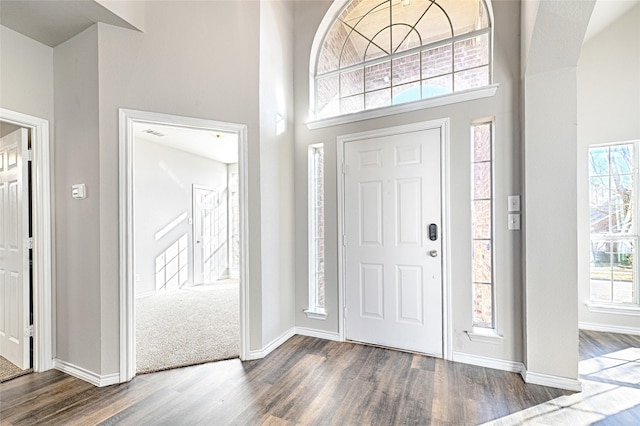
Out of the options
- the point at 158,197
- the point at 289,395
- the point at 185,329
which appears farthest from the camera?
the point at 158,197

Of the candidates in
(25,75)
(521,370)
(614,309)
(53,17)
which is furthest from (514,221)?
(25,75)

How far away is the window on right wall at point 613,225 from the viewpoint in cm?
321

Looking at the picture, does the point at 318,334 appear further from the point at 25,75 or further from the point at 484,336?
the point at 25,75

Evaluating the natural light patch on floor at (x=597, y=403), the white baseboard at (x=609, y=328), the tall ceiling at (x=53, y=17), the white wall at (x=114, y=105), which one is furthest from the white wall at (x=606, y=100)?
the tall ceiling at (x=53, y=17)

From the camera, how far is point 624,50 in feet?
10.6

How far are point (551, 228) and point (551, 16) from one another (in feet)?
4.62

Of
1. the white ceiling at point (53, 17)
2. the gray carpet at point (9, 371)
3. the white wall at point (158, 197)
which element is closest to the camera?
the white ceiling at point (53, 17)

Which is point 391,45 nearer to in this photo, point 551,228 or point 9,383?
point 551,228

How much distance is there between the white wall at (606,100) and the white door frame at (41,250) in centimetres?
532

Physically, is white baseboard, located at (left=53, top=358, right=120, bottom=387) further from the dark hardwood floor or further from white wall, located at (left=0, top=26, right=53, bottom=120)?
white wall, located at (left=0, top=26, right=53, bottom=120)

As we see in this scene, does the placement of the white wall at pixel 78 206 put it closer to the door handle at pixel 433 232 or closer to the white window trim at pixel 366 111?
the white window trim at pixel 366 111

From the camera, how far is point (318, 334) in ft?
10.3

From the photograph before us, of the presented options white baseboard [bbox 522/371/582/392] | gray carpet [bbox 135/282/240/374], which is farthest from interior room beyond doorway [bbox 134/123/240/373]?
white baseboard [bbox 522/371/582/392]

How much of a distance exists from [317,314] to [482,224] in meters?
1.84
